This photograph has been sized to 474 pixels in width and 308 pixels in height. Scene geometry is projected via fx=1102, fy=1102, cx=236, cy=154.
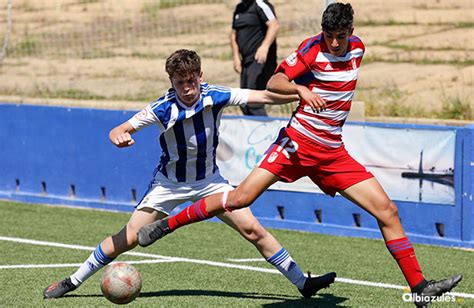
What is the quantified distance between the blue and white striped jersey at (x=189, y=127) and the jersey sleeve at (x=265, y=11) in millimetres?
5653

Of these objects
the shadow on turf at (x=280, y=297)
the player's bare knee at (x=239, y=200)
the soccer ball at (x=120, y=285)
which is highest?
the player's bare knee at (x=239, y=200)

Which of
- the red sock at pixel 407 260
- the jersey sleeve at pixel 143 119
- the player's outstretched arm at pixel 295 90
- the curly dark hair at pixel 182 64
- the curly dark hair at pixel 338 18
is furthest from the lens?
the jersey sleeve at pixel 143 119

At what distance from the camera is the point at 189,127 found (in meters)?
7.96

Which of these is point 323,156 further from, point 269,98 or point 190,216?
point 190,216

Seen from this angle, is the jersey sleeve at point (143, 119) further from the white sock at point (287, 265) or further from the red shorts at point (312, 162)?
the white sock at point (287, 265)

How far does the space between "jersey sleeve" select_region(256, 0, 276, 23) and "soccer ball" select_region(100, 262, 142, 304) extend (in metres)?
6.53

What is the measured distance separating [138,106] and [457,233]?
18.0ft

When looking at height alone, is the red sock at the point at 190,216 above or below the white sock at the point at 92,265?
above

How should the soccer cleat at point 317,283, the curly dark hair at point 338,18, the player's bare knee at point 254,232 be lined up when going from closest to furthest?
the curly dark hair at point 338,18
the player's bare knee at point 254,232
the soccer cleat at point 317,283

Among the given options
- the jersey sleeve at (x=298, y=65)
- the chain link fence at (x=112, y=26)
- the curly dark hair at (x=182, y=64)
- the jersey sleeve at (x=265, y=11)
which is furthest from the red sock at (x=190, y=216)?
the chain link fence at (x=112, y=26)

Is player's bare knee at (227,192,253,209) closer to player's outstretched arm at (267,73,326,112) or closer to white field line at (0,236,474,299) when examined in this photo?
player's outstretched arm at (267,73,326,112)

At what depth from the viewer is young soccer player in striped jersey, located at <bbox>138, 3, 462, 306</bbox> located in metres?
7.47

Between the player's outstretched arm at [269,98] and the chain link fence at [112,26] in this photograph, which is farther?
the chain link fence at [112,26]

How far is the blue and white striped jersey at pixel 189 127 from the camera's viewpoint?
7.90 meters
